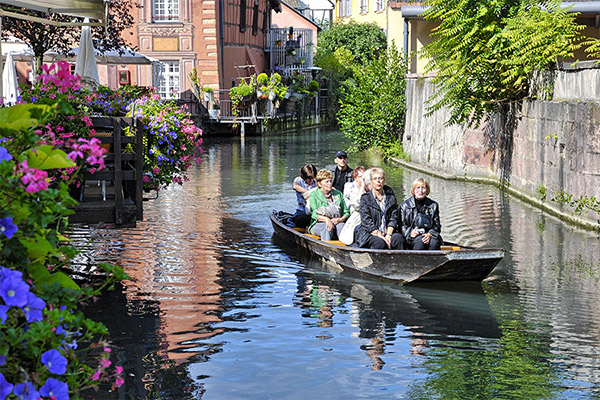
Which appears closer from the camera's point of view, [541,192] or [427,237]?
[427,237]

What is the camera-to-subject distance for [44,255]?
321cm

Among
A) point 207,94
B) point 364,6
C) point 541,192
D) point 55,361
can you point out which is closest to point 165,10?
point 207,94

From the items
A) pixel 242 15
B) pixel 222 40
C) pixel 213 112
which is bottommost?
pixel 213 112

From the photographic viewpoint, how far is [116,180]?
30.2ft

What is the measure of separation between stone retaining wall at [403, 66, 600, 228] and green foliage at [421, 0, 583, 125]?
689 millimetres

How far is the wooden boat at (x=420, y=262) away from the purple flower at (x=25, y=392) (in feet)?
24.6

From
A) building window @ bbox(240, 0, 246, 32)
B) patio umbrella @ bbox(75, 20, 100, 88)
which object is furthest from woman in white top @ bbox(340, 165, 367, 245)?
building window @ bbox(240, 0, 246, 32)

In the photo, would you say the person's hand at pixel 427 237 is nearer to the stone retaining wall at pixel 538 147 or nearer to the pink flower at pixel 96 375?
the stone retaining wall at pixel 538 147

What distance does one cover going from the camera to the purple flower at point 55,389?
2.91 m

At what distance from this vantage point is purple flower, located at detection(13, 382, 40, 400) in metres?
2.84

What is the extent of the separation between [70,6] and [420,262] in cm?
495

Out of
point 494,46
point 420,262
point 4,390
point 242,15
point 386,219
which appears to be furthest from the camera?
point 242,15

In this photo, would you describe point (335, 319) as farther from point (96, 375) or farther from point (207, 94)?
point (207, 94)

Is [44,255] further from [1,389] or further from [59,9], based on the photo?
[59,9]
